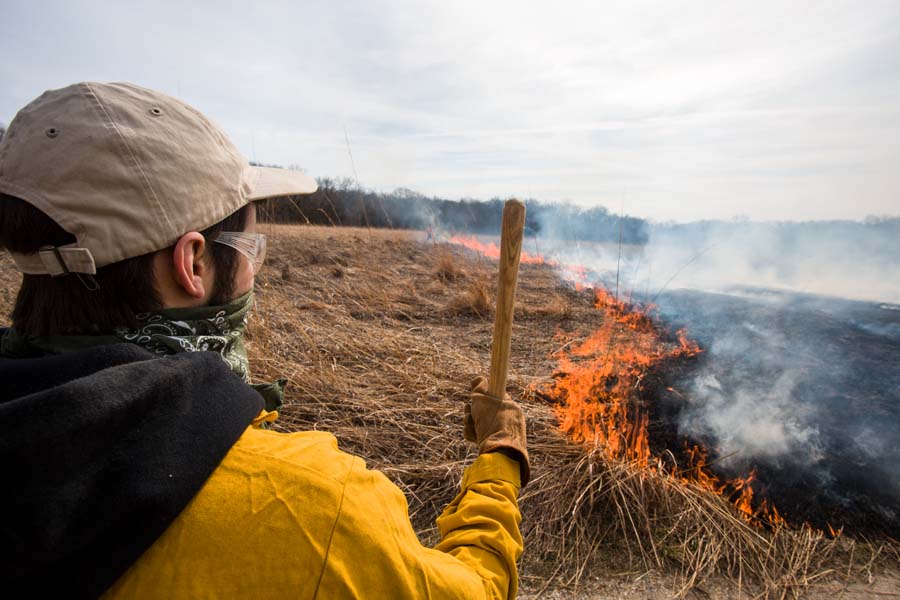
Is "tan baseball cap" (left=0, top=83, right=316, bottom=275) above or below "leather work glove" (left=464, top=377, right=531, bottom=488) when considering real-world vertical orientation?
above

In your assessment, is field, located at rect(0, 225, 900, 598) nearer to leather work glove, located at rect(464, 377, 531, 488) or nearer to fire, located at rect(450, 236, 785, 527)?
fire, located at rect(450, 236, 785, 527)

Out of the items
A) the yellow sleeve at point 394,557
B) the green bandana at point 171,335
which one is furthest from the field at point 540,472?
the green bandana at point 171,335

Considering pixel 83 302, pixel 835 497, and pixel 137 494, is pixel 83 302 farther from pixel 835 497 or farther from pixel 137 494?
pixel 835 497

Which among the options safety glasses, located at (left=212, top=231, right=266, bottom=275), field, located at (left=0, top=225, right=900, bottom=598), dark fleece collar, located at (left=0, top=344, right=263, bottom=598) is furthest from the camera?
field, located at (left=0, top=225, right=900, bottom=598)

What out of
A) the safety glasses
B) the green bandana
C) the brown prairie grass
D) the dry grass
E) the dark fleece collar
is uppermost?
the safety glasses

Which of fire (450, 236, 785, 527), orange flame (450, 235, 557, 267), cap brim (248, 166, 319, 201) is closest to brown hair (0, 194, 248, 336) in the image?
cap brim (248, 166, 319, 201)

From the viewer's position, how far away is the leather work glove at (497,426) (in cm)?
142

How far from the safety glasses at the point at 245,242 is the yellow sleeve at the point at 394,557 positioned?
53cm

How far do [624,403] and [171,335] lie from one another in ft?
10.8

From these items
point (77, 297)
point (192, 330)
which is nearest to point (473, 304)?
point (192, 330)

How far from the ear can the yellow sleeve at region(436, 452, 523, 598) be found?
30.5 inches

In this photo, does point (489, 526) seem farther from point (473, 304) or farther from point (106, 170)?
point (473, 304)

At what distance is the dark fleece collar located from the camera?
21.2 inches

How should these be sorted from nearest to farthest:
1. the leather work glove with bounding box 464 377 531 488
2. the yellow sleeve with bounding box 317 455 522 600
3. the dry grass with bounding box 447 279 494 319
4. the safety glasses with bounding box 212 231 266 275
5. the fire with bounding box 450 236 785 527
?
1. the yellow sleeve with bounding box 317 455 522 600
2. the safety glasses with bounding box 212 231 266 275
3. the leather work glove with bounding box 464 377 531 488
4. the fire with bounding box 450 236 785 527
5. the dry grass with bounding box 447 279 494 319
